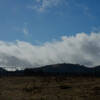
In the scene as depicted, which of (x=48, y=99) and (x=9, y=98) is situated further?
(x=9, y=98)

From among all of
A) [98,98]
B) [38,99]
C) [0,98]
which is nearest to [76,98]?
[98,98]

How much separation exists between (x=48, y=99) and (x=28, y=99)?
236cm

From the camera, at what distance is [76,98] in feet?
69.4

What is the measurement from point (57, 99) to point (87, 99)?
3192mm

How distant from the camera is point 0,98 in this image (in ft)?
72.9

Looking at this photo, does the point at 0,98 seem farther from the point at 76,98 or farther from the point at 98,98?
the point at 98,98

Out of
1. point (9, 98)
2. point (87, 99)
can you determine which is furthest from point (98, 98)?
point (9, 98)

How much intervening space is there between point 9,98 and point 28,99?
239cm

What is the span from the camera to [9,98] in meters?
22.2

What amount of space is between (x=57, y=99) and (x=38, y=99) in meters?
2.06

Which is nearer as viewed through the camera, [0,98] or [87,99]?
[87,99]

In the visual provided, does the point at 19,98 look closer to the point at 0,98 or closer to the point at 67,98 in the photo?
the point at 0,98

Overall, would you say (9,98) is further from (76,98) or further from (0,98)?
(76,98)

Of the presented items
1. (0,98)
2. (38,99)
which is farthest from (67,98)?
(0,98)
